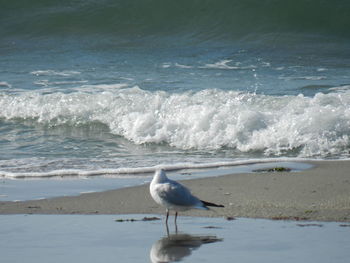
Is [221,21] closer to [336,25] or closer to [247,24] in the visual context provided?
[247,24]

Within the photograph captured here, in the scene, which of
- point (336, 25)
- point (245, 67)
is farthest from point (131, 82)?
point (336, 25)

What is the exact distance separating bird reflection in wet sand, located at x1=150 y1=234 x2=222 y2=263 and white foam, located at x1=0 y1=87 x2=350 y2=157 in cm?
394

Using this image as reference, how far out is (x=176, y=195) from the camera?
16.7 ft

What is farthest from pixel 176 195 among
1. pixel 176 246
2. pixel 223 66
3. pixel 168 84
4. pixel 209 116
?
pixel 223 66

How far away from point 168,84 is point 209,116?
342 centimetres

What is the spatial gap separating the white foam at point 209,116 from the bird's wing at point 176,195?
3.63 meters

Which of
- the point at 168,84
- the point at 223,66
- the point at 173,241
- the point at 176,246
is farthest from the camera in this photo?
the point at 223,66

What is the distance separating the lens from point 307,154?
8.53 meters

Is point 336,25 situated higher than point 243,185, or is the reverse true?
point 336,25

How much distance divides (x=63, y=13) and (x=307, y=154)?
1295 cm

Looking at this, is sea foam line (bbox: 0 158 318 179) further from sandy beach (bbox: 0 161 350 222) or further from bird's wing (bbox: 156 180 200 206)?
bird's wing (bbox: 156 180 200 206)

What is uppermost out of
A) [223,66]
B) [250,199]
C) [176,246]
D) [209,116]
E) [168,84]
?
[223,66]

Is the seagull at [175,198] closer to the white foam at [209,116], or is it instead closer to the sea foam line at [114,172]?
the sea foam line at [114,172]

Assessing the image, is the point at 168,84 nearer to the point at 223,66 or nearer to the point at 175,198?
the point at 223,66
